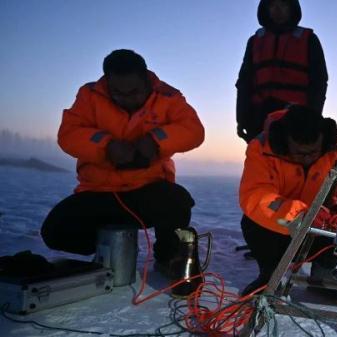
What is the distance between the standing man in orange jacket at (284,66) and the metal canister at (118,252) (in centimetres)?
127

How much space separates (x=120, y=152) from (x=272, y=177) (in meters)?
0.74

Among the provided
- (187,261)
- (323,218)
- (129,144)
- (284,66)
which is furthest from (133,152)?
(284,66)

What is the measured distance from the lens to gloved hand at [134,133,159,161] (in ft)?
8.36

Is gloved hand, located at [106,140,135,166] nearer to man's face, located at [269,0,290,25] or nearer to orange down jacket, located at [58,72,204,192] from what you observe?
orange down jacket, located at [58,72,204,192]

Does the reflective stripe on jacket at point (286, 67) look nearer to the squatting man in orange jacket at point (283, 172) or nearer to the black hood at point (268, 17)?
the black hood at point (268, 17)

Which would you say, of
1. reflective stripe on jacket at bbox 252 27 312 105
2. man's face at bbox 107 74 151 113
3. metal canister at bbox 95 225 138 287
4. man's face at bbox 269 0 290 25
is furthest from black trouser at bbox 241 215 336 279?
man's face at bbox 269 0 290 25

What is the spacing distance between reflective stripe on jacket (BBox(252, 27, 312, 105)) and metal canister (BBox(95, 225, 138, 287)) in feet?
4.65

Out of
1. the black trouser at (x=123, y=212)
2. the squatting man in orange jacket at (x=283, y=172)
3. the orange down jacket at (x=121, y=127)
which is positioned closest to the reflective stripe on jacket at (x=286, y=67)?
the orange down jacket at (x=121, y=127)

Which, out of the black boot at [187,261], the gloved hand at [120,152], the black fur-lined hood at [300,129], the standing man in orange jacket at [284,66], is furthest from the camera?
the standing man in orange jacket at [284,66]

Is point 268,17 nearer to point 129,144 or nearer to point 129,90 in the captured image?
point 129,90

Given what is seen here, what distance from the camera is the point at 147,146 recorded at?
255 centimetres

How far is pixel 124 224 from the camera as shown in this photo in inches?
101

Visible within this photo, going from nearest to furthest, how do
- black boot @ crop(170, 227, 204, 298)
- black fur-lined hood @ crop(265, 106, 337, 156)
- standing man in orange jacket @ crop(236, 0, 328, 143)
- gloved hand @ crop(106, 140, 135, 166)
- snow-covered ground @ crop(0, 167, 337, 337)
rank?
1. snow-covered ground @ crop(0, 167, 337, 337)
2. black fur-lined hood @ crop(265, 106, 337, 156)
3. black boot @ crop(170, 227, 204, 298)
4. gloved hand @ crop(106, 140, 135, 166)
5. standing man in orange jacket @ crop(236, 0, 328, 143)

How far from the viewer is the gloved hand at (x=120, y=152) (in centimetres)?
251
